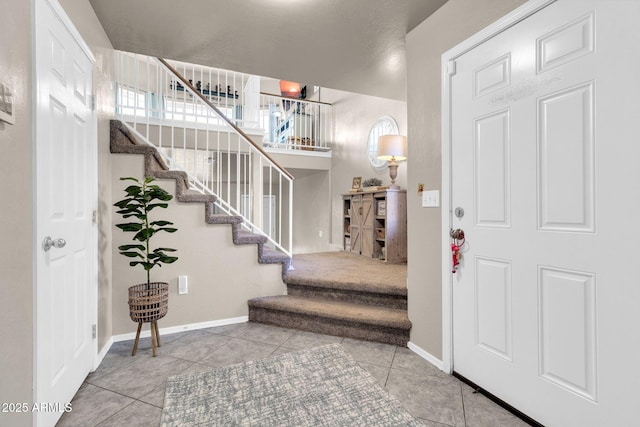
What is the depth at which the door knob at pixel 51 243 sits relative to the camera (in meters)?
1.40

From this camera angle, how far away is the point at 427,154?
7.43 feet

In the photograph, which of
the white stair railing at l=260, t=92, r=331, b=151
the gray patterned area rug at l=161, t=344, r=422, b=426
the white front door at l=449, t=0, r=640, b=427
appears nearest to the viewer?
the white front door at l=449, t=0, r=640, b=427

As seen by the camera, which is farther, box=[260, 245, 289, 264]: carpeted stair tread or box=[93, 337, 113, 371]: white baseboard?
box=[260, 245, 289, 264]: carpeted stair tread

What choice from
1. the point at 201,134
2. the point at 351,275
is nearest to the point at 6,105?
the point at 351,275

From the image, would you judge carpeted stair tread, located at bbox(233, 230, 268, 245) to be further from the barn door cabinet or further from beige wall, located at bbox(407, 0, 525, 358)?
the barn door cabinet

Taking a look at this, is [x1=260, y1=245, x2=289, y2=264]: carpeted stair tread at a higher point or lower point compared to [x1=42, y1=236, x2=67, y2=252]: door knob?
lower

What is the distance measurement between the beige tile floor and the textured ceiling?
2533 mm

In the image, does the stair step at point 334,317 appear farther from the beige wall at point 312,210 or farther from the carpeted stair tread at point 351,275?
the beige wall at point 312,210

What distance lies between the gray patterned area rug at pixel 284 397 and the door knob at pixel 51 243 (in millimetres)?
1030

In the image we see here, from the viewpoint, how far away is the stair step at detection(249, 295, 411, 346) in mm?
2529

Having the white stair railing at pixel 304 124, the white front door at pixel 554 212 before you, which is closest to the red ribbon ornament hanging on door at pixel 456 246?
the white front door at pixel 554 212

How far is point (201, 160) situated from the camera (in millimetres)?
6250

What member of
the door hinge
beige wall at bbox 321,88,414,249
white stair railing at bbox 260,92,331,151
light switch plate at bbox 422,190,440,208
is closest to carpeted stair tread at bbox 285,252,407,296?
light switch plate at bbox 422,190,440,208

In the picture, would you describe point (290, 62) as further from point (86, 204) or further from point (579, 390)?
point (579, 390)
